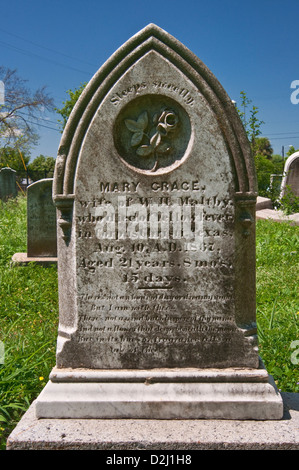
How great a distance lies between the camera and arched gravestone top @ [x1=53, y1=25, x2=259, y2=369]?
7.79ft

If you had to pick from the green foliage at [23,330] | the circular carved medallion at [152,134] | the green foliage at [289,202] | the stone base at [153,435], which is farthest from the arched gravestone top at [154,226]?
the green foliage at [289,202]

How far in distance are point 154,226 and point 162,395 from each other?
898 millimetres

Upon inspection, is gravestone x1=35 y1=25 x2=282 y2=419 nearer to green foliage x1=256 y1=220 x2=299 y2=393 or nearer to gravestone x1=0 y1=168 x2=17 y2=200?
green foliage x1=256 y1=220 x2=299 y2=393

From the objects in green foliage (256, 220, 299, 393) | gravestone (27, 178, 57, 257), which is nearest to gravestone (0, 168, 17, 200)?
gravestone (27, 178, 57, 257)

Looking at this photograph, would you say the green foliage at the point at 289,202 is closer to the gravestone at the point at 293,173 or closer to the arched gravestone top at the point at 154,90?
the gravestone at the point at 293,173

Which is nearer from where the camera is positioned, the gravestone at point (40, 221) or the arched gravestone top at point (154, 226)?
the arched gravestone top at point (154, 226)

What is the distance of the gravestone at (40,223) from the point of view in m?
7.21

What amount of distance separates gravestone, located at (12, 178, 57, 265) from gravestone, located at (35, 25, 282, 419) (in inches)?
193

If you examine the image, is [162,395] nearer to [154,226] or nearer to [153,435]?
[153,435]

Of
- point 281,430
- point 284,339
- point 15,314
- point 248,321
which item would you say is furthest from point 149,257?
point 15,314

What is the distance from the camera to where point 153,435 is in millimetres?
2186

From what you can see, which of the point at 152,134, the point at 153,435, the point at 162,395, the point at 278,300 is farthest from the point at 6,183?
the point at 153,435

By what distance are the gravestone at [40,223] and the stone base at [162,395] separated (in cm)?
494
